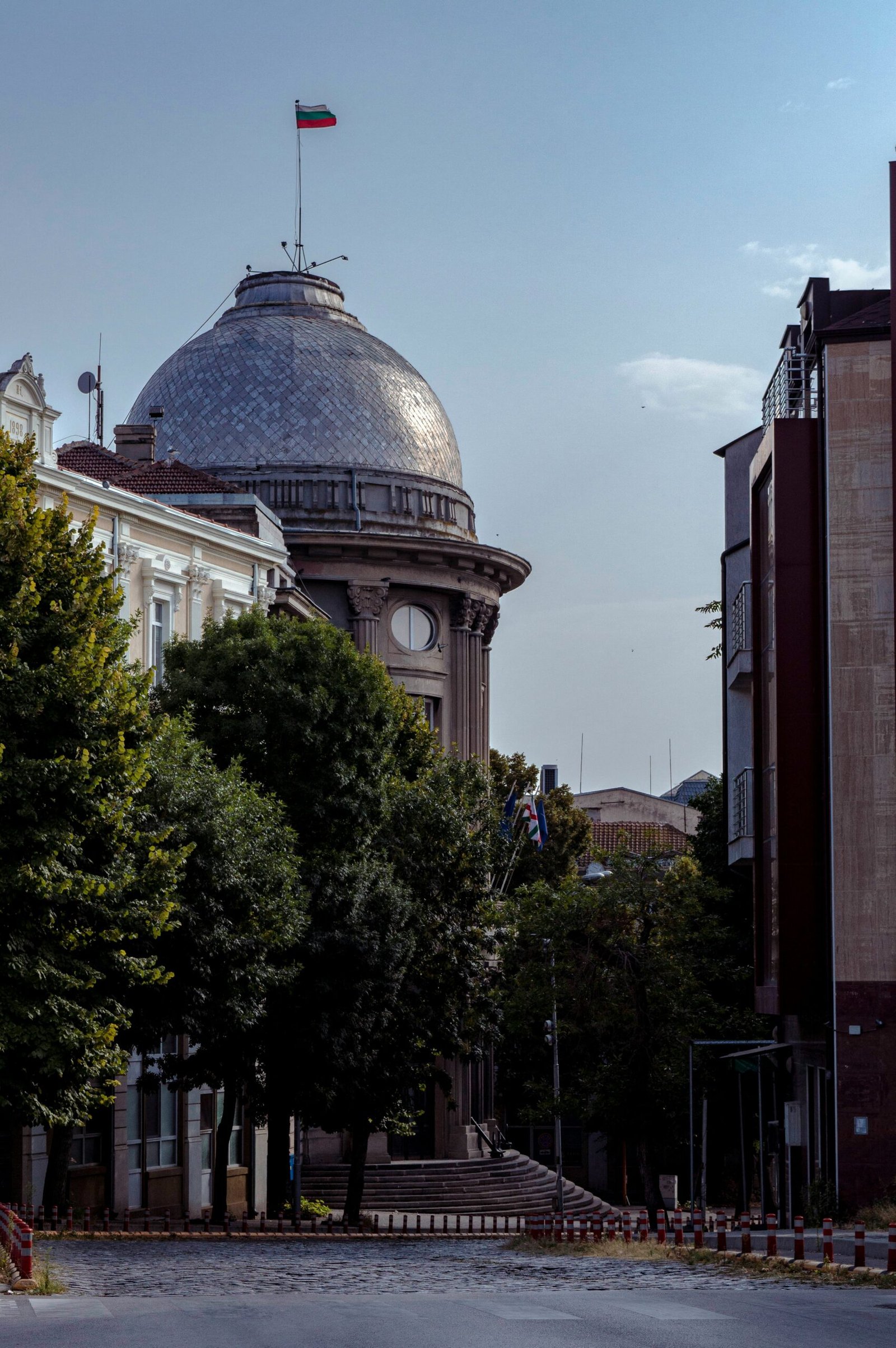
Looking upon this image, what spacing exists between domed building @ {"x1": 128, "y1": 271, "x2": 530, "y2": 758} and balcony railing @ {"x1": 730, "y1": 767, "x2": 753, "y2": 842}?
69.1ft

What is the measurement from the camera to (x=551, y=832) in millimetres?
73312

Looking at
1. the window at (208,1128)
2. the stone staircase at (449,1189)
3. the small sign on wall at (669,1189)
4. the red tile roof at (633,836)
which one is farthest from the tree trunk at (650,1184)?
the red tile roof at (633,836)

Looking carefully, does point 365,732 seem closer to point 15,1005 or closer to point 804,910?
point 804,910

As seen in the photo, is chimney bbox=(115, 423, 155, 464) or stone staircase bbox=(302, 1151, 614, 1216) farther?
chimney bbox=(115, 423, 155, 464)

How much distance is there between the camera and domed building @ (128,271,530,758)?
60844mm

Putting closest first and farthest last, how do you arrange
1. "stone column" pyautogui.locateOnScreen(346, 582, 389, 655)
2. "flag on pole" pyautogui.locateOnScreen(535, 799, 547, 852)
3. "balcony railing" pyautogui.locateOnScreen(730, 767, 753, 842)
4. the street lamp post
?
"balcony railing" pyautogui.locateOnScreen(730, 767, 753, 842), the street lamp post, "flag on pole" pyautogui.locateOnScreen(535, 799, 547, 852), "stone column" pyautogui.locateOnScreen(346, 582, 389, 655)

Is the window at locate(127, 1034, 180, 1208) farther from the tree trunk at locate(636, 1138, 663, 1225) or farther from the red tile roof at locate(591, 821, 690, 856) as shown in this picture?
the red tile roof at locate(591, 821, 690, 856)

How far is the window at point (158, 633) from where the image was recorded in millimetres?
42875

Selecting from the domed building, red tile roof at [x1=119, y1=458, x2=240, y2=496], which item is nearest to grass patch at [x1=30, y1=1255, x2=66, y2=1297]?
red tile roof at [x1=119, y1=458, x2=240, y2=496]

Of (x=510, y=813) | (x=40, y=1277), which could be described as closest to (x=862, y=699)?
(x=40, y=1277)

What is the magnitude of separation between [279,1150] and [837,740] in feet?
47.2

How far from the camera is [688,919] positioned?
44.7m

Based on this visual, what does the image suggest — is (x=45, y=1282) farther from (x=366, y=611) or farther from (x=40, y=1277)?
(x=366, y=611)

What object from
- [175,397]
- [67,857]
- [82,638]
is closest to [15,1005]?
[67,857]
